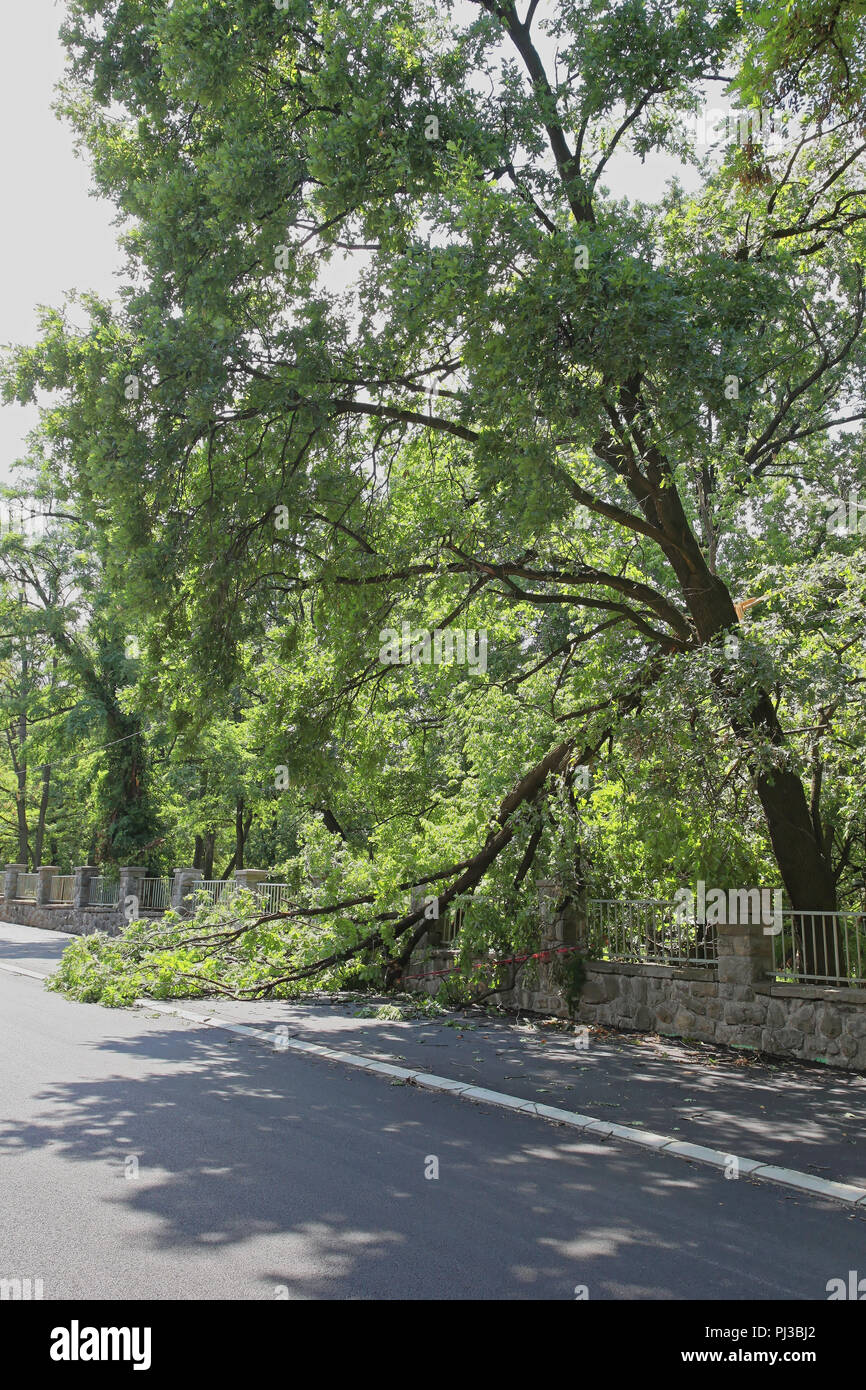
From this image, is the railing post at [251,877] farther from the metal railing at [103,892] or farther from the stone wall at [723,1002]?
the stone wall at [723,1002]

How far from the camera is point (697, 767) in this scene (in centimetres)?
1103

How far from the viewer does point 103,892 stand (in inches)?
1251

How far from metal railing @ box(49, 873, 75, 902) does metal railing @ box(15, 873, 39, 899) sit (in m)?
1.55

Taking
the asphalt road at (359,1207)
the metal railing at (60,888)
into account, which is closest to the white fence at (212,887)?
the metal railing at (60,888)

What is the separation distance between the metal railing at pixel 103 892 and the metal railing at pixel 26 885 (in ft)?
21.6

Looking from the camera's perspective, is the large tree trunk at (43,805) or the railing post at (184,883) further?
the large tree trunk at (43,805)

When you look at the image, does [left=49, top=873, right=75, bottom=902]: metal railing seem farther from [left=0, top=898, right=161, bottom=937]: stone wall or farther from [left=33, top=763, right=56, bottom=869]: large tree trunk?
[left=33, top=763, right=56, bottom=869]: large tree trunk

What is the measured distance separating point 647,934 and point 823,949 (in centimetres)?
233

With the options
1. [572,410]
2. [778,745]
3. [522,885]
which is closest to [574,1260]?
[572,410]

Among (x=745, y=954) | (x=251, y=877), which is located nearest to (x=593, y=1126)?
(x=745, y=954)

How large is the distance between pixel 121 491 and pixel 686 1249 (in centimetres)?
915

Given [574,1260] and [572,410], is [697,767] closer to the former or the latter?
[572,410]

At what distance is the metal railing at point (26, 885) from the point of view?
128 feet

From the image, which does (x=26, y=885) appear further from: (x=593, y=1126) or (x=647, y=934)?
(x=593, y=1126)
